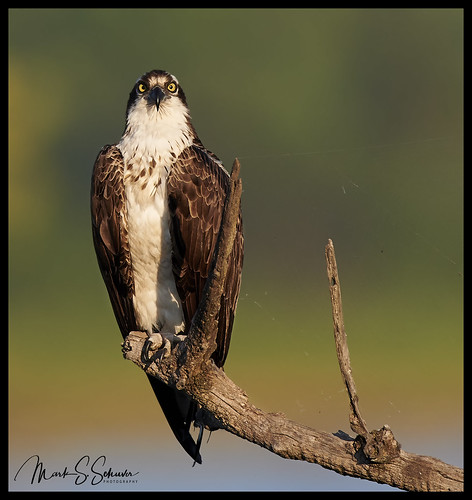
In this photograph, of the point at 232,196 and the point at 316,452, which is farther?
the point at 316,452

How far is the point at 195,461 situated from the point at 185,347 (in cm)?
120

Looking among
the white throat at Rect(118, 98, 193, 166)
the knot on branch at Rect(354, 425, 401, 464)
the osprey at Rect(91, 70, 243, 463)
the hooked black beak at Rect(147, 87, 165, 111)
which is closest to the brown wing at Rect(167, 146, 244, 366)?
the osprey at Rect(91, 70, 243, 463)

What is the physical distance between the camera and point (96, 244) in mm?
5824

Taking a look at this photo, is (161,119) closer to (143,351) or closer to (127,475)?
(143,351)

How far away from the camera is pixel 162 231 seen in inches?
221

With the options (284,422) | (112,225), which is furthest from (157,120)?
(284,422)

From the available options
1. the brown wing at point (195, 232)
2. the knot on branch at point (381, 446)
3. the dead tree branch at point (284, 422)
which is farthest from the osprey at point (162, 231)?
the knot on branch at point (381, 446)

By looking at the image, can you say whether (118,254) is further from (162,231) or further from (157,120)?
(157,120)

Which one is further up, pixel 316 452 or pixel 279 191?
pixel 279 191

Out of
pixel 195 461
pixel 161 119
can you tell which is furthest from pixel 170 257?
pixel 195 461

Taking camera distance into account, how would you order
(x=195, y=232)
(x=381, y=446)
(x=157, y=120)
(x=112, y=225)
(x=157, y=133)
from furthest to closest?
(x=157, y=120) < (x=157, y=133) < (x=112, y=225) < (x=195, y=232) < (x=381, y=446)

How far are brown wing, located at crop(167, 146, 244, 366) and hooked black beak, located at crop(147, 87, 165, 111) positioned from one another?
0.51 m

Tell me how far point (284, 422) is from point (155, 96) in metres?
2.65

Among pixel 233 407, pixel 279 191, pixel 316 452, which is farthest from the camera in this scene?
pixel 279 191
